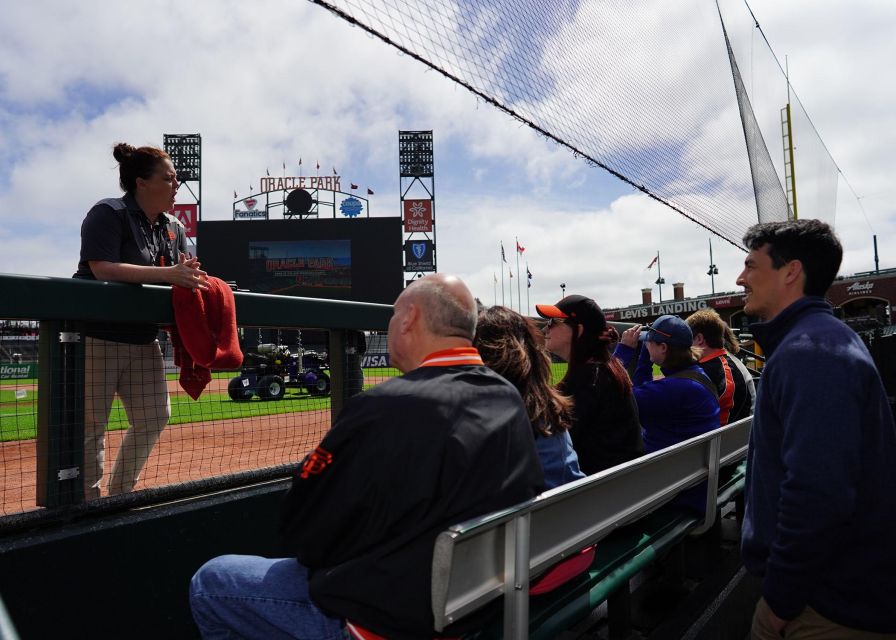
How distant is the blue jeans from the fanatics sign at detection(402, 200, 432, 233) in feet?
139

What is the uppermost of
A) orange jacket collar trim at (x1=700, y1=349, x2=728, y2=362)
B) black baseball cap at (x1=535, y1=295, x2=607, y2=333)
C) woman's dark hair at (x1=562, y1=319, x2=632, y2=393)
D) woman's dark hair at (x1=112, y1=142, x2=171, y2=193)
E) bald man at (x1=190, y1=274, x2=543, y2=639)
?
woman's dark hair at (x1=112, y1=142, x2=171, y2=193)

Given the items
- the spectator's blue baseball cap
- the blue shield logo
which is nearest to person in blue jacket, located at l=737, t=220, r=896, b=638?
the spectator's blue baseball cap

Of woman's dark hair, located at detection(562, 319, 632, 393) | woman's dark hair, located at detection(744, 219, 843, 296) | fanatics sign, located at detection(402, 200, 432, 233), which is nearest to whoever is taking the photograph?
woman's dark hair, located at detection(744, 219, 843, 296)

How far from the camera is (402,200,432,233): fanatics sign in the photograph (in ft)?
143

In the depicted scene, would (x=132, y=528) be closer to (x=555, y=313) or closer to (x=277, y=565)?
(x=277, y=565)

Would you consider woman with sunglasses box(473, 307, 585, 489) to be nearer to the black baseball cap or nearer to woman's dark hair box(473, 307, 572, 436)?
woman's dark hair box(473, 307, 572, 436)

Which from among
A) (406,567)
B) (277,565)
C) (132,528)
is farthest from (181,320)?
(406,567)

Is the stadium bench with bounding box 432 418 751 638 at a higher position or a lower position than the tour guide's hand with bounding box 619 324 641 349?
lower

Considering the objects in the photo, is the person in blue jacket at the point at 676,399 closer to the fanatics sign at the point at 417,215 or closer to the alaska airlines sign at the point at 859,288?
the fanatics sign at the point at 417,215

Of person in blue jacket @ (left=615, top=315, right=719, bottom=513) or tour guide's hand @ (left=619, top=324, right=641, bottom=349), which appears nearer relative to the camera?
person in blue jacket @ (left=615, top=315, right=719, bottom=513)

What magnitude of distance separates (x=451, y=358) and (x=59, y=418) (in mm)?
1410

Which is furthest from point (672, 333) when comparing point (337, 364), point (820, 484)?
point (820, 484)

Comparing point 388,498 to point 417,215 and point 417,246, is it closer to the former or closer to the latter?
point 417,246

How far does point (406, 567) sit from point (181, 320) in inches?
51.6
